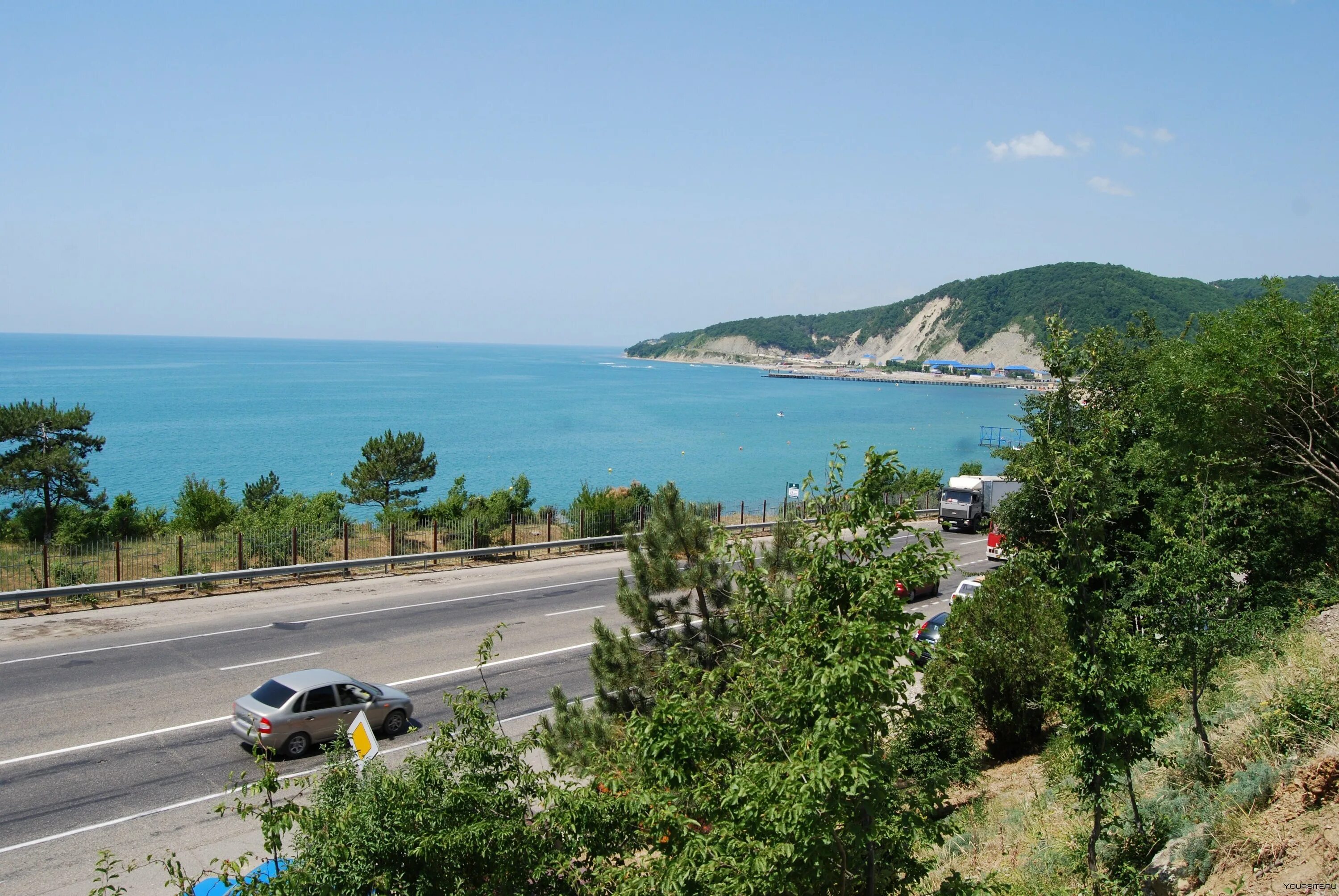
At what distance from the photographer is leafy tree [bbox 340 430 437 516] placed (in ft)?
132

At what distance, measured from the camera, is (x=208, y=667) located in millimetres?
17391

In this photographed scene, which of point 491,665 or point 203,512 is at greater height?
point 203,512

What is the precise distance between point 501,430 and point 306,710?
101 metres

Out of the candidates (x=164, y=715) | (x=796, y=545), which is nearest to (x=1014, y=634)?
(x=796, y=545)

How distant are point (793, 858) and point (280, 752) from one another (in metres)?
11.2

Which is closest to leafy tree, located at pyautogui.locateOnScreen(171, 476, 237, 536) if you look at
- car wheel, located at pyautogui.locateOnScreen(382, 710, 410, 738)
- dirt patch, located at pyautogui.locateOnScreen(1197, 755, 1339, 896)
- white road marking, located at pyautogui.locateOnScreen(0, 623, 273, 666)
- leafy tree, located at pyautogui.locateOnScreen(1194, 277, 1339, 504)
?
white road marking, located at pyautogui.locateOnScreen(0, 623, 273, 666)

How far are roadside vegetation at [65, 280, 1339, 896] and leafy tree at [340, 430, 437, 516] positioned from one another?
30.6m

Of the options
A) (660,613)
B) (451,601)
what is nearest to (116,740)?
(660,613)

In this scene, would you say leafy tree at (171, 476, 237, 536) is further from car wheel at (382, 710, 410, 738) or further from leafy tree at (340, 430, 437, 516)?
car wheel at (382, 710, 410, 738)

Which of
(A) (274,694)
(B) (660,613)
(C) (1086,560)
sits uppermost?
(C) (1086,560)

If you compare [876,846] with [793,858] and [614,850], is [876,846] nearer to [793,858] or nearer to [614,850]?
[793,858]

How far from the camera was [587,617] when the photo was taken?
23125 mm

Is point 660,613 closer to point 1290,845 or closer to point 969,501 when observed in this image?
point 1290,845

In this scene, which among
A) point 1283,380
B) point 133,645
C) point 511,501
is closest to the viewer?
point 1283,380
